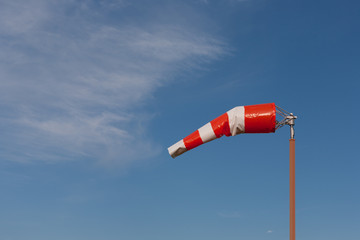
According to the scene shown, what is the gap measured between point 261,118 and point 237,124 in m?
0.90

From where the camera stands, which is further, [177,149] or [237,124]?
Result: [177,149]

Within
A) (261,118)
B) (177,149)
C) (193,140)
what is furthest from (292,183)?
(177,149)

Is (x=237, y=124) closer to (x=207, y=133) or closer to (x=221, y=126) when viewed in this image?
(x=221, y=126)

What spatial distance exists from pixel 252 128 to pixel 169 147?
3.46 meters

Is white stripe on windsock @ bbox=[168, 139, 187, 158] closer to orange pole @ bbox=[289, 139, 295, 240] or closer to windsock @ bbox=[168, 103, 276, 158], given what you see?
windsock @ bbox=[168, 103, 276, 158]

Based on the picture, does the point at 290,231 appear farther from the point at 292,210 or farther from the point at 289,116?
the point at 289,116

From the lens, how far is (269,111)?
51.6 ft

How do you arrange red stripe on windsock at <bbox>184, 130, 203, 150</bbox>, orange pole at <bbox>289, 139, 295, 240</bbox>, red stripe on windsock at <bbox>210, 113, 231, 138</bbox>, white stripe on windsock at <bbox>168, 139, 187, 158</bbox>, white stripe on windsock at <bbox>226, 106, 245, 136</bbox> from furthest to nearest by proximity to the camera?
white stripe on windsock at <bbox>168, 139, 187, 158</bbox>
red stripe on windsock at <bbox>184, 130, 203, 150</bbox>
red stripe on windsock at <bbox>210, 113, 231, 138</bbox>
white stripe on windsock at <bbox>226, 106, 245, 136</bbox>
orange pole at <bbox>289, 139, 295, 240</bbox>

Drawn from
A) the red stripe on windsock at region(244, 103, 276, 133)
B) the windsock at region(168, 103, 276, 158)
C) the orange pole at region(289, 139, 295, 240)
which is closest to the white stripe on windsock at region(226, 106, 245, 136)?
the windsock at region(168, 103, 276, 158)

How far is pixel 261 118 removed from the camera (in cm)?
1573

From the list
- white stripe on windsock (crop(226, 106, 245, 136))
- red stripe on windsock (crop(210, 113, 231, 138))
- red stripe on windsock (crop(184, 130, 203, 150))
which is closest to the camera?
white stripe on windsock (crop(226, 106, 245, 136))

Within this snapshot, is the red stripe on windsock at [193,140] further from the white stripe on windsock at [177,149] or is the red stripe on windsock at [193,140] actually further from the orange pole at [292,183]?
the orange pole at [292,183]

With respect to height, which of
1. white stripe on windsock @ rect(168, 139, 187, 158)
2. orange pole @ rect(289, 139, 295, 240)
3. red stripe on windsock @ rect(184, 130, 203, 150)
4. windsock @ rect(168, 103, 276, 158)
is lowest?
orange pole @ rect(289, 139, 295, 240)

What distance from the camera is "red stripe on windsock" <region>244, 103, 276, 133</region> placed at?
51.5 ft
